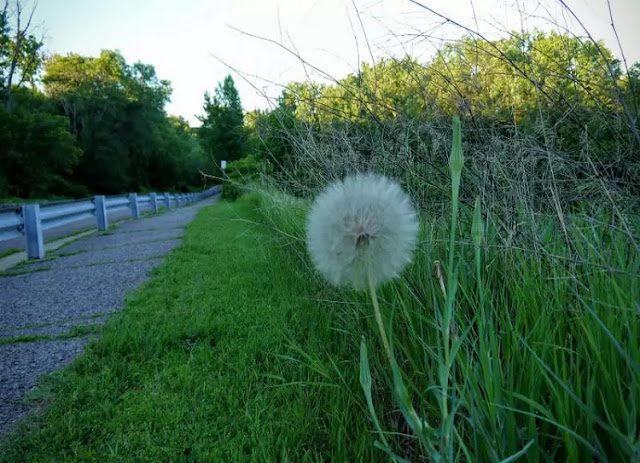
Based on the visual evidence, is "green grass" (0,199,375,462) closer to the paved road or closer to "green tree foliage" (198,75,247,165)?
the paved road

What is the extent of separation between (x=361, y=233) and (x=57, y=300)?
3809 mm

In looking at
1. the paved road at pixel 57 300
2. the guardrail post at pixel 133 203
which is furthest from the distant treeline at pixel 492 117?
the guardrail post at pixel 133 203

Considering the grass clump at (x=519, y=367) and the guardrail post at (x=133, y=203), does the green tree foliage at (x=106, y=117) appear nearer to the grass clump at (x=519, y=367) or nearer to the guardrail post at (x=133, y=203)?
the guardrail post at (x=133, y=203)

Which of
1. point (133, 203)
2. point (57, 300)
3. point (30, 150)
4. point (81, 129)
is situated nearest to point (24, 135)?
point (30, 150)

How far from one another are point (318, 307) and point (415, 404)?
4.02 ft

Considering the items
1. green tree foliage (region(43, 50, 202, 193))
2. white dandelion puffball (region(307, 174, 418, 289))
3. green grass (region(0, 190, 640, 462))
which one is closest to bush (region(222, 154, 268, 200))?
green grass (region(0, 190, 640, 462))

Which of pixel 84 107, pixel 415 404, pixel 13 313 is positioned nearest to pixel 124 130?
pixel 84 107

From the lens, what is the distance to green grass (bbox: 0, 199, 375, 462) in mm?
1445

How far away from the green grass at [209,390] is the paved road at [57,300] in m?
0.20

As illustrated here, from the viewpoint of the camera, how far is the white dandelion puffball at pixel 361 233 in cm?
88

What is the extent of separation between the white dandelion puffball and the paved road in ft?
5.61

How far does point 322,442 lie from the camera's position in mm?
1436

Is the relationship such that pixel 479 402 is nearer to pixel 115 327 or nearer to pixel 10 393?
pixel 10 393

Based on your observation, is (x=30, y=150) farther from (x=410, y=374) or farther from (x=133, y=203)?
(x=410, y=374)
